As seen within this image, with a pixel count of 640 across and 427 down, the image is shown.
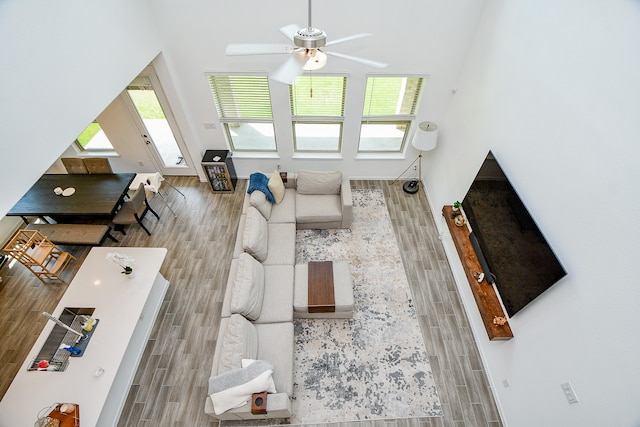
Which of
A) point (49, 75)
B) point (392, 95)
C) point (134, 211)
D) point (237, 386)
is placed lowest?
point (237, 386)

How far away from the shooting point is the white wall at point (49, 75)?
7.98ft

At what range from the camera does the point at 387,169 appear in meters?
6.32

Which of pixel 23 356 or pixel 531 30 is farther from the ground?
pixel 531 30

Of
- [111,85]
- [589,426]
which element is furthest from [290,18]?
[589,426]

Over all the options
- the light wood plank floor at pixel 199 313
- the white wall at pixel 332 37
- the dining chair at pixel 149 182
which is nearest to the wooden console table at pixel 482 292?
the light wood plank floor at pixel 199 313

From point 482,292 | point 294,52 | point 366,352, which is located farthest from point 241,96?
point 482,292

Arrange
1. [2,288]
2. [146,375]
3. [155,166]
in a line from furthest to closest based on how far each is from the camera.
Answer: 1. [155,166]
2. [2,288]
3. [146,375]

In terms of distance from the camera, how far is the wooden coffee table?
13.4ft

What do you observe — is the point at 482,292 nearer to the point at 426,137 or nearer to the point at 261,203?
the point at 426,137

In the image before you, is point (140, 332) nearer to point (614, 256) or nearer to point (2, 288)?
point (2, 288)

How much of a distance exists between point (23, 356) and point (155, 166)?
12.2ft

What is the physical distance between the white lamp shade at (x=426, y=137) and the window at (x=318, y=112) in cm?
139

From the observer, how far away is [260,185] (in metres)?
5.06

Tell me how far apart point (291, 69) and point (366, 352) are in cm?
357
